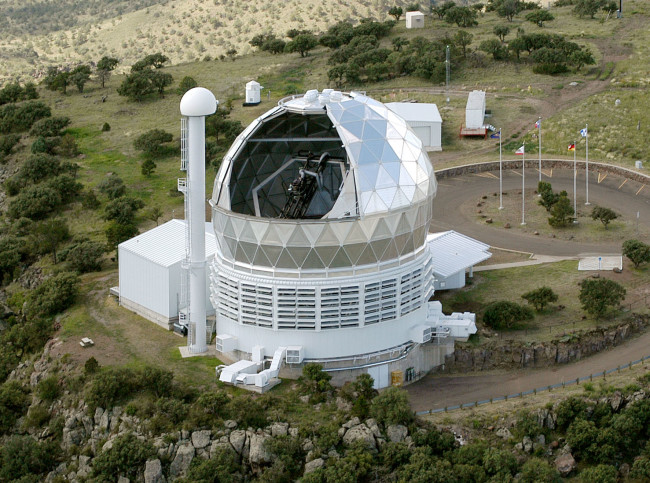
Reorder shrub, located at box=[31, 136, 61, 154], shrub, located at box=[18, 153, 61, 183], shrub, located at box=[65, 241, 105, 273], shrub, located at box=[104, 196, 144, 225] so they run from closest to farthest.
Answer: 1. shrub, located at box=[65, 241, 105, 273]
2. shrub, located at box=[104, 196, 144, 225]
3. shrub, located at box=[18, 153, 61, 183]
4. shrub, located at box=[31, 136, 61, 154]

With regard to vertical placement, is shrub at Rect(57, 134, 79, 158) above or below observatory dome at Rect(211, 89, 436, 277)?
below

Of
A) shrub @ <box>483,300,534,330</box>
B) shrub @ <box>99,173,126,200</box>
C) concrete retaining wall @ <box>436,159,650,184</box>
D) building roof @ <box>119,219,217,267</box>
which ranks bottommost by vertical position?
shrub @ <box>483,300,534,330</box>

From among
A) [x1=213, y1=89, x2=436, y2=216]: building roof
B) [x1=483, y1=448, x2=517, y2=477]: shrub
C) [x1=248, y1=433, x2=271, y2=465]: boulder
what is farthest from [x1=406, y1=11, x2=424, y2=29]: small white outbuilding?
[x1=483, y1=448, x2=517, y2=477]: shrub

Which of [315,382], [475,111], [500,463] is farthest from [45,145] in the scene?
[500,463]

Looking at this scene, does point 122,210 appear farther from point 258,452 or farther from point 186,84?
point 258,452

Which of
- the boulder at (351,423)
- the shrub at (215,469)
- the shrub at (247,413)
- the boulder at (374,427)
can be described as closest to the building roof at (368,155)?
the boulder at (351,423)

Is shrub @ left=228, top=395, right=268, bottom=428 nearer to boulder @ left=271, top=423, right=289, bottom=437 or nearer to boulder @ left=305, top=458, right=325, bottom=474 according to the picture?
boulder @ left=271, top=423, right=289, bottom=437

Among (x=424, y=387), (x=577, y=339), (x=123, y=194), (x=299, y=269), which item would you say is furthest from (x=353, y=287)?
(x=123, y=194)
